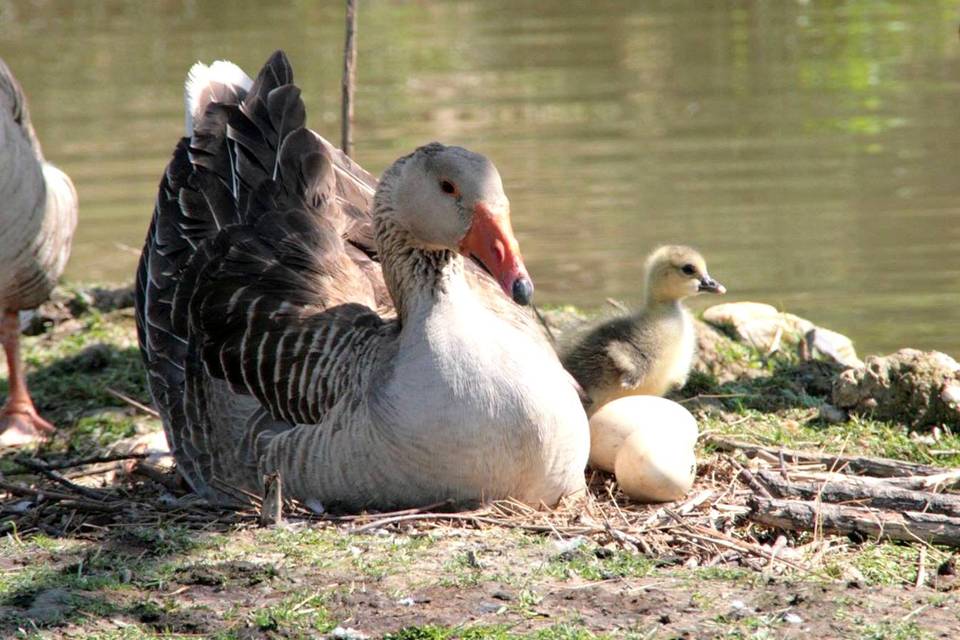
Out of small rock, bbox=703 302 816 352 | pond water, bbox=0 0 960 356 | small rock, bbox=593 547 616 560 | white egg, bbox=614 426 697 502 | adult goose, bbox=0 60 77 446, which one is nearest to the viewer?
small rock, bbox=593 547 616 560

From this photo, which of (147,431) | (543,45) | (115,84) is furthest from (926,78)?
(147,431)

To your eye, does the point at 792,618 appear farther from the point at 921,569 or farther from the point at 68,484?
the point at 68,484

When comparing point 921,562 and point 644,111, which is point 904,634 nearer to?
point 921,562

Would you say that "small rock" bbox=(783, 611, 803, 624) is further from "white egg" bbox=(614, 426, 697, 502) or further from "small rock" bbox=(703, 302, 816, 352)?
"small rock" bbox=(703, 302, 816, 352)

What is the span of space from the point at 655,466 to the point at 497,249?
116cm

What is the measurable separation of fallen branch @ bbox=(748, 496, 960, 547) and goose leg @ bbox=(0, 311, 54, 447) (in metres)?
4.35

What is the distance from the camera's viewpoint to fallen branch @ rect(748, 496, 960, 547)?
5.14 m

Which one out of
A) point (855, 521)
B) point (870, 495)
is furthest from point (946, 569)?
point (870, 495)

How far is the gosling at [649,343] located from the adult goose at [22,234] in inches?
119

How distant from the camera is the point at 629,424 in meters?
6.07

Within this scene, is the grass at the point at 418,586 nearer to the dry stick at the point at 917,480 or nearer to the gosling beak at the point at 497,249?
the dry stick at the point at 917,480

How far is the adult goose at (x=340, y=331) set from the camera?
531 centimetres

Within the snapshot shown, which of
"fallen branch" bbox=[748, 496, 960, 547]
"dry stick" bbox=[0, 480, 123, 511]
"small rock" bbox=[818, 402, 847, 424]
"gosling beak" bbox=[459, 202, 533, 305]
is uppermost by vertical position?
"gosling beak" bbox=[459, 202, 533, 305]

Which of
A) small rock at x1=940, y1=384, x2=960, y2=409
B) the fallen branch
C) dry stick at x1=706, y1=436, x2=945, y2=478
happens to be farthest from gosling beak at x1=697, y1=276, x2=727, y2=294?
the fallen branch
